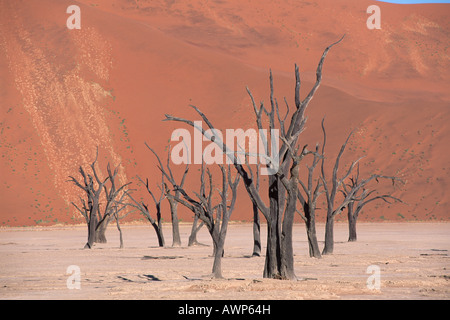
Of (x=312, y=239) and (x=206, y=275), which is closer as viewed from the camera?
(x=206, y=275)

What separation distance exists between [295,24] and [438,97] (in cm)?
3729

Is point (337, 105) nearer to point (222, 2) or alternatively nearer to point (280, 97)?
point (280, 97)

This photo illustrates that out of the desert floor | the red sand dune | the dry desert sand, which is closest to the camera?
the desert floor

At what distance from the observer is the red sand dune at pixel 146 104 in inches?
2657

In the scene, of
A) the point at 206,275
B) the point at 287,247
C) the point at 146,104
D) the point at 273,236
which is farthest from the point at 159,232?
the point at 146,104

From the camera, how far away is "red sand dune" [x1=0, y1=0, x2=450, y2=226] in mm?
67500

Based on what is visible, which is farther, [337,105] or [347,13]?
[347,13]

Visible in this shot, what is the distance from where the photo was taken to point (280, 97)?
82000mm

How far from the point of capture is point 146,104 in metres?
80.8

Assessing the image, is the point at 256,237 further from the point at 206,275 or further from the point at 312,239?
the point at 206,275

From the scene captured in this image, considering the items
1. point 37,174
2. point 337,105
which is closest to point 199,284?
point 37,174

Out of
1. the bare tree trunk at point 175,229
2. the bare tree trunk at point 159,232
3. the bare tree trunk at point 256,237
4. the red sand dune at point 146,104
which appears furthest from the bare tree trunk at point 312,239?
the red sand dune at point 146,104

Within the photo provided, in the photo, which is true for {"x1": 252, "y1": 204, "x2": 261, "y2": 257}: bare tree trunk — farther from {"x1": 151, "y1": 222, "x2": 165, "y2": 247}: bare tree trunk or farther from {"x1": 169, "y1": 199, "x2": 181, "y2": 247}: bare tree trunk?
{"x1": 151, "y1": 222, "x2": 165, "y2": 247}: bare tree trunk

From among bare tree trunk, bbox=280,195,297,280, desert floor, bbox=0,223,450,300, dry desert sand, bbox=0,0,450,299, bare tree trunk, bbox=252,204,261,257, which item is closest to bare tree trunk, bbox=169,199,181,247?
desert floor, bbox=0,223,450,300
